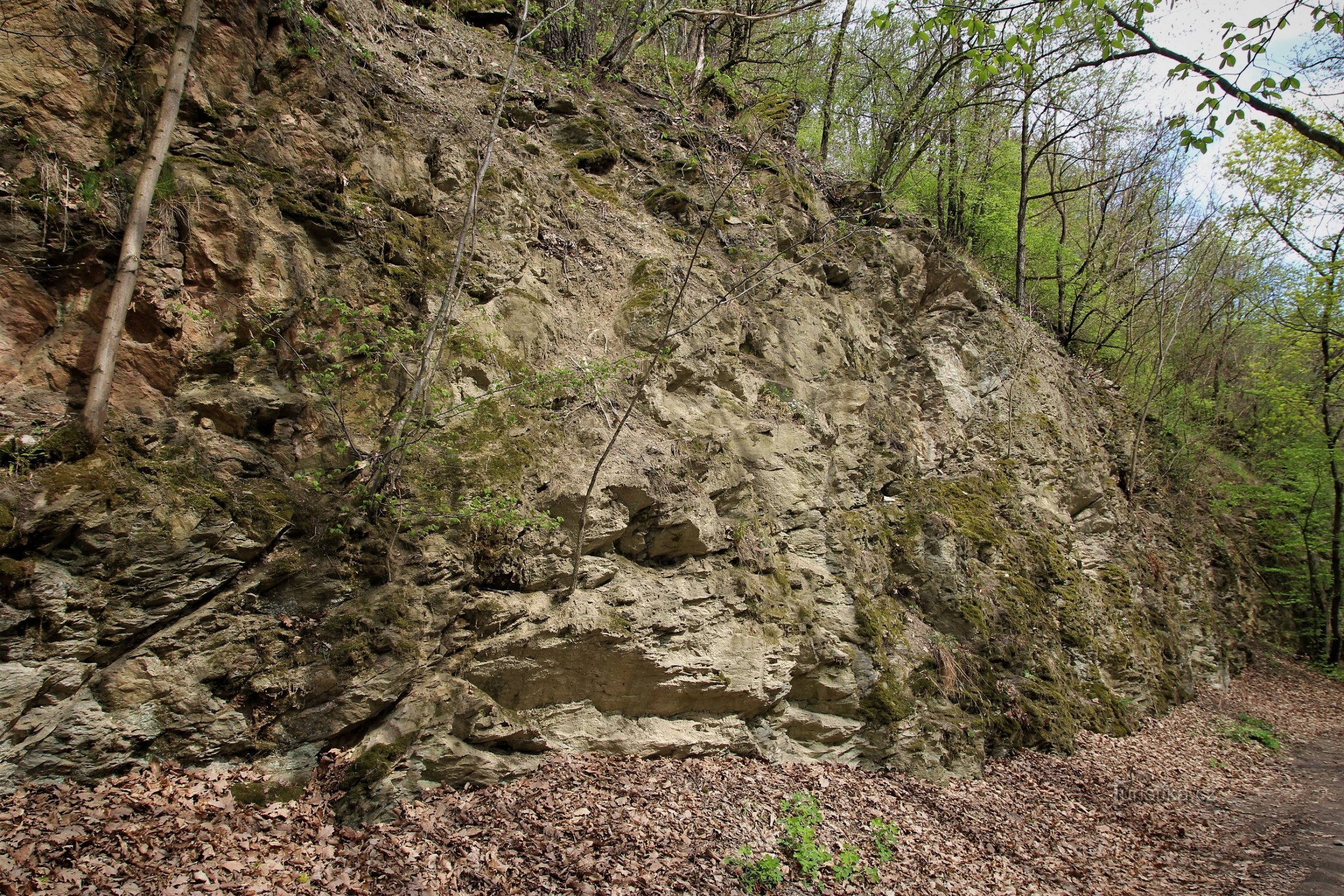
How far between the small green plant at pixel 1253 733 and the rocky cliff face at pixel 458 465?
1262 mm

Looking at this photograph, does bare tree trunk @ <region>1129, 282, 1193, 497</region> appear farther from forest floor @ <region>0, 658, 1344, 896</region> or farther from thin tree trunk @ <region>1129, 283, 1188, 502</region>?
forest floor @ <region>0, 658, 1344, 896</region>

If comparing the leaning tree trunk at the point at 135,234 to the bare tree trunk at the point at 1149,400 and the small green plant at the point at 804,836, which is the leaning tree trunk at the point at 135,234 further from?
the bare tree trunk at the point at 1149,400

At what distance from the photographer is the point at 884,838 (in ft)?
19.8

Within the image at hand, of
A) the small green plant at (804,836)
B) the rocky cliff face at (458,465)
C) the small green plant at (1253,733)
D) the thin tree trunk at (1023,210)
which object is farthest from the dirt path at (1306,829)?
the thin tree trunk at (1023,210)

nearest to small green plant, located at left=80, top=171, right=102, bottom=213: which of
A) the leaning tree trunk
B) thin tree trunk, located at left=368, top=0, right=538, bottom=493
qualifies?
the leaning tree trunk

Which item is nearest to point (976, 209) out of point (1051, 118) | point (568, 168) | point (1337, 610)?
point (1051, 118)

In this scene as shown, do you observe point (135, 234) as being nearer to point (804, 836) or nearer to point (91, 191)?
point (91, 191)

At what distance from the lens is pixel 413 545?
17.8 feet

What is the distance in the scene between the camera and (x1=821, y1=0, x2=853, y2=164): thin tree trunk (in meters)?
14.2

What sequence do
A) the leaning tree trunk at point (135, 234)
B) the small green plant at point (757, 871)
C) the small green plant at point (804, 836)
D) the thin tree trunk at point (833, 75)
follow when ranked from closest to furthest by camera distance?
1. the leaning tree trunk at point (135, 234)
2. the small green plant at point (757, 871)
3. the small green plant at point (804, 836)
4. the thin tree trunk at point (833, 75)

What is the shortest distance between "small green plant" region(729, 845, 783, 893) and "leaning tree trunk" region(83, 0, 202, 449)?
5.86m

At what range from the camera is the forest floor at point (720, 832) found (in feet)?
11.9

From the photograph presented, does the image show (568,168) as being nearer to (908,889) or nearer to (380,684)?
(380,684)

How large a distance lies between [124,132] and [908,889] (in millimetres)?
9285
